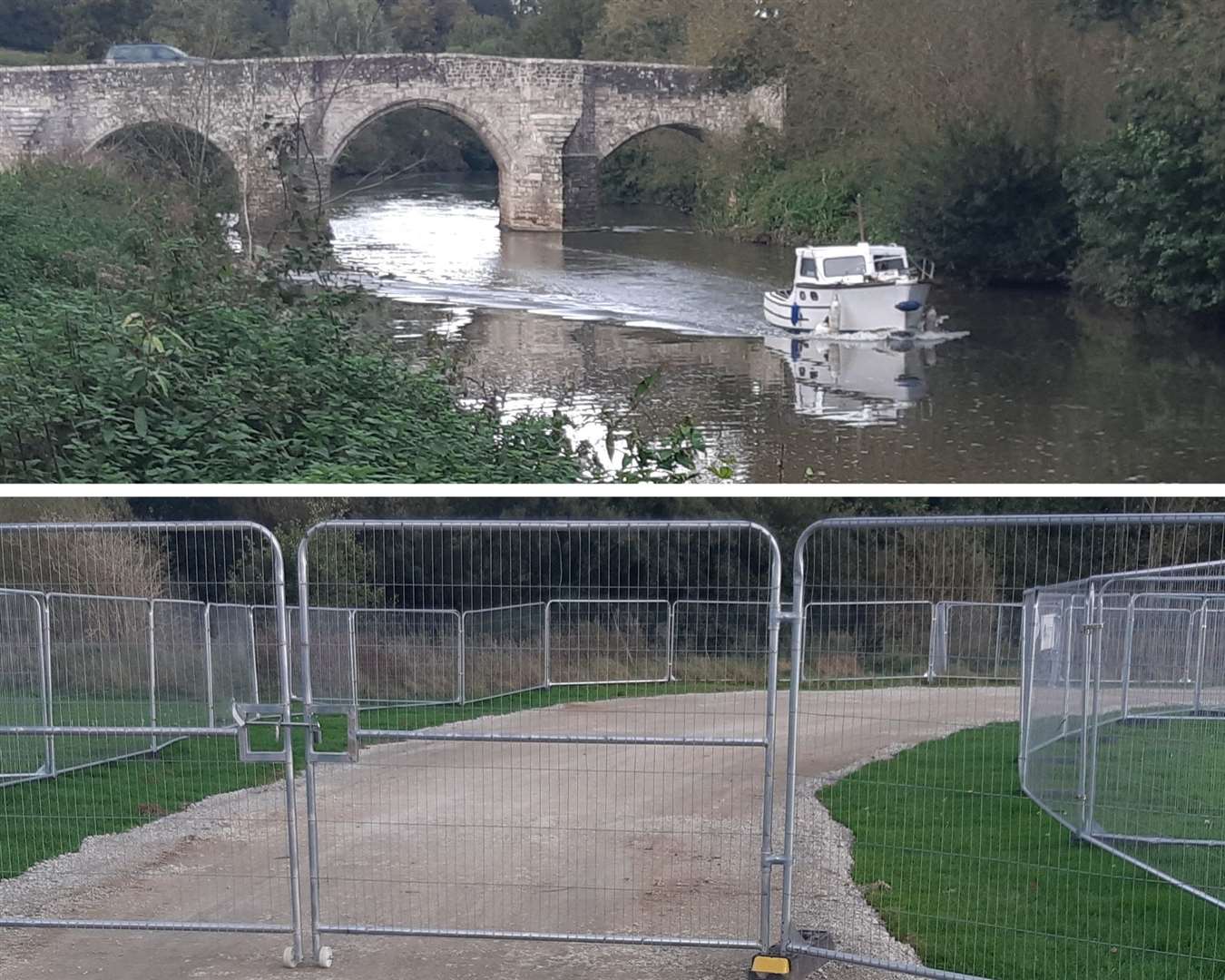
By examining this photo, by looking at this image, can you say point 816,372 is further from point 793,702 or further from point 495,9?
point 495,9

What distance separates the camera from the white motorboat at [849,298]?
2261 cm

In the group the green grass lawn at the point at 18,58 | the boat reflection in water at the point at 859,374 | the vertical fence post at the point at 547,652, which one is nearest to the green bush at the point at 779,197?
the boat reflection in water at the point at 859,374

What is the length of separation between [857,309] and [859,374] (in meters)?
2.16

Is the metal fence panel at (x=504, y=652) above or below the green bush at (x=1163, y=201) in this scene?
below

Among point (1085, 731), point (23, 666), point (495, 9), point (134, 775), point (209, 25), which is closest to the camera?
point (1085, 731)

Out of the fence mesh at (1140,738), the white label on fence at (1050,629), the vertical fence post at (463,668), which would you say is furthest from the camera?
the white label on fence at (1050,629)

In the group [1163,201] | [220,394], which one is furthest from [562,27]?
[220,394]

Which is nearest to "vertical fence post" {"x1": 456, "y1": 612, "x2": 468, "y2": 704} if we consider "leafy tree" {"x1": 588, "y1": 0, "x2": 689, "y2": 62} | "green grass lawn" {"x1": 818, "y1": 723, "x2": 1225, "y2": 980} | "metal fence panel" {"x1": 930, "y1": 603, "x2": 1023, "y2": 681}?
"green grass lawn" {"x1": 818, "y1": 723, "x2": 1225, "y2": 980}

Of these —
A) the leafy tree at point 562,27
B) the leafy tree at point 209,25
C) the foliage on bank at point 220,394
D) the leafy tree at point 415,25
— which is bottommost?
the foliage on bank at point 220,394

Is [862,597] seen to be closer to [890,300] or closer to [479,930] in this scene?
[479,930]

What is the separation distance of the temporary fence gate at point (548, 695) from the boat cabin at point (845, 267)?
16085 mm

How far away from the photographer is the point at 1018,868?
24.1 feet

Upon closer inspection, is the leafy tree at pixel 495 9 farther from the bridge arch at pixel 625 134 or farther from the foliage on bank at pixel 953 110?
the bridge arch at pixel 625 134

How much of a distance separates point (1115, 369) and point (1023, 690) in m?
13.2
